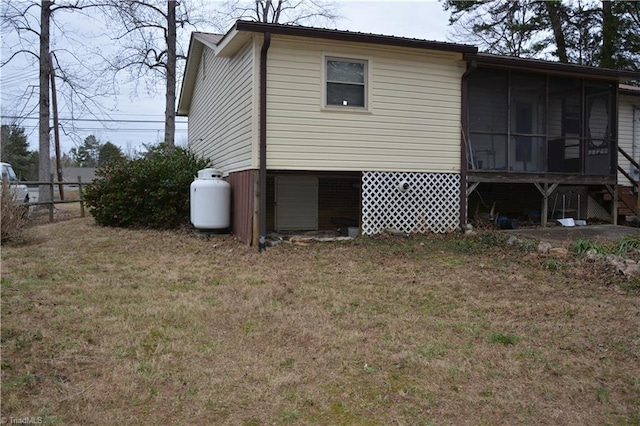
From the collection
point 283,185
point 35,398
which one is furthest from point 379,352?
point 283,185

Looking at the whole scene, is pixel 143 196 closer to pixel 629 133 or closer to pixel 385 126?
pixel 385 126

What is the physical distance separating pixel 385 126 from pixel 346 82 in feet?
3.90

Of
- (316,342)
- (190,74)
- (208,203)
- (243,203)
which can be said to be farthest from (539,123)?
(190,74)

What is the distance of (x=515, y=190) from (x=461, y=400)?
455 inches

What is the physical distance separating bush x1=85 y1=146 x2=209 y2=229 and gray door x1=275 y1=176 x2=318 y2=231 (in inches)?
88.4

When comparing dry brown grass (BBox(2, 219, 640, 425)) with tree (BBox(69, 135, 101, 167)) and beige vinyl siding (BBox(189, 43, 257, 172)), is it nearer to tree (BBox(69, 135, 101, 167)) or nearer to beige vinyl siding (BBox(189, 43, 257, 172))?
beige vinyl siding (BBox(189, 43, 257, 172))

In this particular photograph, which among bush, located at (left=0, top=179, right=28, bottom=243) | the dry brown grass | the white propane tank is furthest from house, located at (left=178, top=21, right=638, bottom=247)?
bush, located at (left=0, top=179, right=28, bottom=243)

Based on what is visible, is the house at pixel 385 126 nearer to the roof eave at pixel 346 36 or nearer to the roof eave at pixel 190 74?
the roof eave at pixel 346 36

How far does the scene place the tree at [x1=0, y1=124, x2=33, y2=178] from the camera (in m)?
38.8

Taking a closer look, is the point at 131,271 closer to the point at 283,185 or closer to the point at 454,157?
the point at 283,185

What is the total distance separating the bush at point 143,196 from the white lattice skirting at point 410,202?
449cm

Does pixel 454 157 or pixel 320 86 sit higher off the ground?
pixel 320 86

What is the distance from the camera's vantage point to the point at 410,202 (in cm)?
1055

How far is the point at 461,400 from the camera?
3500mm
